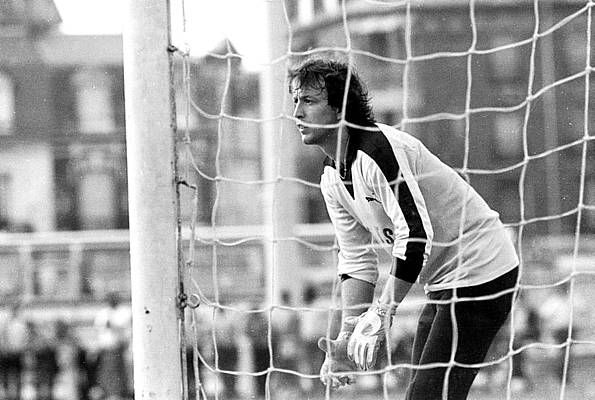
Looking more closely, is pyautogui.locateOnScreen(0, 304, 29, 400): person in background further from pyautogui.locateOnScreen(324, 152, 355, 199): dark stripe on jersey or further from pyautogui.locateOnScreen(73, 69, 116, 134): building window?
pyautogui.locateOnScreen(73, 69, 116, 134): building window

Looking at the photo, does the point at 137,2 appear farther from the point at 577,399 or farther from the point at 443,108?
the point at 443,108

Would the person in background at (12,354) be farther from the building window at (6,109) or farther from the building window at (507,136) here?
the building window at (507,136)

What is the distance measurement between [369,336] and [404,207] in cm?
22

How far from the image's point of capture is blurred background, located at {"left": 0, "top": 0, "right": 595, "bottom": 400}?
6453mm

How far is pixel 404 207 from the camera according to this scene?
159 cm

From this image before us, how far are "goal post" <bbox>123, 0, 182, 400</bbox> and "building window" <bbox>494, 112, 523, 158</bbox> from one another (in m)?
13.7

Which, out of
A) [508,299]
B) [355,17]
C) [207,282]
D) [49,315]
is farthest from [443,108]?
[508,299]

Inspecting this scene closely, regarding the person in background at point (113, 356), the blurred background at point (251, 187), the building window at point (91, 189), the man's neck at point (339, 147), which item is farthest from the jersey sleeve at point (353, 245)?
the building window at point (91, 189)

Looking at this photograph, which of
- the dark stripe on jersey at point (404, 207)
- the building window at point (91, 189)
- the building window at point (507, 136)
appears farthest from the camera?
the building window at point (507, 136)

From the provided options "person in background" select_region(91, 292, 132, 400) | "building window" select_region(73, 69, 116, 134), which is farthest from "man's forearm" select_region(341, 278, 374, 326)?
"building window" select_region(73, 69, 116, 134)

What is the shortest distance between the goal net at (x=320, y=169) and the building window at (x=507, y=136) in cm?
3

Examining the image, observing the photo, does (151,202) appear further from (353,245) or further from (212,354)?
(212,354)

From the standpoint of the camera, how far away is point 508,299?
5.80 feet

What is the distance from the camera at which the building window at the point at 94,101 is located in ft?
47.3
